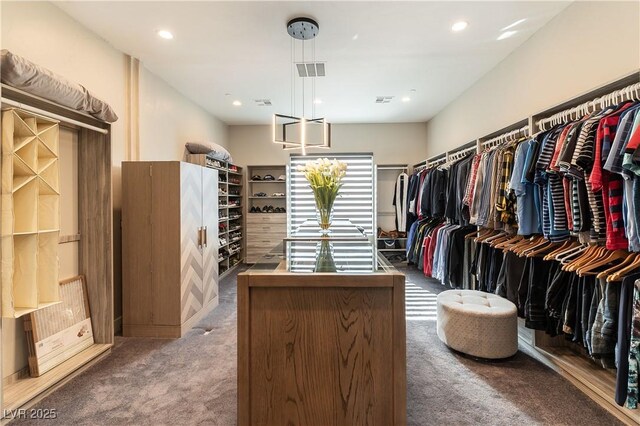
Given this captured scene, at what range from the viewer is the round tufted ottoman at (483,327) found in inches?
96.9

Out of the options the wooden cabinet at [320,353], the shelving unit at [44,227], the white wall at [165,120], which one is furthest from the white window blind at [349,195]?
the wooden cabinet at [320,353]

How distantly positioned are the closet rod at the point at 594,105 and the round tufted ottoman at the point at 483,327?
1.52 meters

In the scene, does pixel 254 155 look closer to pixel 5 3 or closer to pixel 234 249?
pixel 234 249

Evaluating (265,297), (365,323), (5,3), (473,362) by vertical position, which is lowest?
(473,362)

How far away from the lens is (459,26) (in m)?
2.80

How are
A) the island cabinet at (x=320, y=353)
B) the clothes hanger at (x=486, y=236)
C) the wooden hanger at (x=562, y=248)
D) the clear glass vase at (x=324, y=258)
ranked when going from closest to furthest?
the island cabinet at (x=320, y=353) < the clear glass vase at (x=324, y=258) < the wooden hanger at (x=562, y=248) < the clothes hanger at (x=486, y=236)

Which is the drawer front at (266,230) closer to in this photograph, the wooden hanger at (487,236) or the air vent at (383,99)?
the air vent at (383,99)

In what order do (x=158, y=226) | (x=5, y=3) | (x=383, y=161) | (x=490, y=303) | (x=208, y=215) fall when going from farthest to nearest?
1. (x=383, y=161)
2. (x=208, y=215)
3. (x=158, y=226)
4. (x=490, y=303)
5. (x=5, y=3)

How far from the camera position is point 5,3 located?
211 centimetres

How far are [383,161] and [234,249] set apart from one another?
135 inches

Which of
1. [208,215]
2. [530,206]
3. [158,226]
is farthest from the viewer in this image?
[208,215]

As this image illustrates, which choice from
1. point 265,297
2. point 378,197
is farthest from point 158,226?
point 378,197

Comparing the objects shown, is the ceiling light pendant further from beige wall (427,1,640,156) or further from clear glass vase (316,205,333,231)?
beige wall (427,1,640,156)

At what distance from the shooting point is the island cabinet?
4.91 feet
